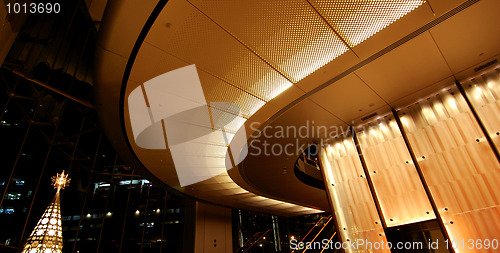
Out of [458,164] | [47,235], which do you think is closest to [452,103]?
[458,164]

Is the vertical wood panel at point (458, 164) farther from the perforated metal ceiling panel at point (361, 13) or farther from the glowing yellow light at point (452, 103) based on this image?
the perforated metal ceiling panel at point (361, 13)

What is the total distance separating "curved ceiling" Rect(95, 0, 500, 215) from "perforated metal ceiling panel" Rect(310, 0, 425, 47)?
0.03ft

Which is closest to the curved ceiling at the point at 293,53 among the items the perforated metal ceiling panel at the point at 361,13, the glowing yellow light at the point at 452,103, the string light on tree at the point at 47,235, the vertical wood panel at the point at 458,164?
the perforated metal ceiling panel at the point at 361,13

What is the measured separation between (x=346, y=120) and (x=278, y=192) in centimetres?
408

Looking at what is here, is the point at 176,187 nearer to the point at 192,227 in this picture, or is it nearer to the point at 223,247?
the point at 192,227

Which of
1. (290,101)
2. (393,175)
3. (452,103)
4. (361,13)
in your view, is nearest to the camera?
(361,13)

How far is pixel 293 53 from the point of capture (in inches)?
110

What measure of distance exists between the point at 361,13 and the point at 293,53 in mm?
762

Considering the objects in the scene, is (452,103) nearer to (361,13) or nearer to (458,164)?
(458,164)

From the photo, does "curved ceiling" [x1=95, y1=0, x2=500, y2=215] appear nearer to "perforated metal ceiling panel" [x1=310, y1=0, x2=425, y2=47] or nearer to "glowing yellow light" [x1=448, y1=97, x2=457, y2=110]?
"perforated metal ceiling panel" [x1=310, y1=0, x2=425, y2=47]

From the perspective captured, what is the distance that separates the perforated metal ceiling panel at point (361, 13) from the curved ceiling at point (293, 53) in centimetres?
1

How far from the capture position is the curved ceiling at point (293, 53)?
7.56ft

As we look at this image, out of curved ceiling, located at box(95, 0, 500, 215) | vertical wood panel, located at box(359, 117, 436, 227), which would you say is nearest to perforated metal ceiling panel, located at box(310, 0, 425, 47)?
curved ceiling, located at box(95, 0, 500, 215)

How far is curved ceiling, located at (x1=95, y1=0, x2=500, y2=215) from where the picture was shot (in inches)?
90.7
